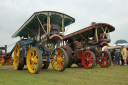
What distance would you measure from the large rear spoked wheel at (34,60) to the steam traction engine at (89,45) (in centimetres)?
308

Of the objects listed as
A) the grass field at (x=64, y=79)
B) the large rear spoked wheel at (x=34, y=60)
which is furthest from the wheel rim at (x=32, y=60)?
the grass field at (x=64, y=79)

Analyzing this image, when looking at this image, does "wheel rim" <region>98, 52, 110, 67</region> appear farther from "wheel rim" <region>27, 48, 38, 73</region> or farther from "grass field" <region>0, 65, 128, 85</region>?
"wheel rim" <region>27, 48, 38, 73</region>

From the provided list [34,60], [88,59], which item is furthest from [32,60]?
[88,59]

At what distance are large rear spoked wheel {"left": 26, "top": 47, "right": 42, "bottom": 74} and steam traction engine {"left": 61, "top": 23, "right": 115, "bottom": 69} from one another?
121 inches

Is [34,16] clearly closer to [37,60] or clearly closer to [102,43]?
[37,60]

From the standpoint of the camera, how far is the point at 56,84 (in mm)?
3078

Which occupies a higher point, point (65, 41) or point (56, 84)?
point (65, 41)

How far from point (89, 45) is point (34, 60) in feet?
13.3

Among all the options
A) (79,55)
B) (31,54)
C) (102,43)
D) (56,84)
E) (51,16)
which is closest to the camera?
(56,84)

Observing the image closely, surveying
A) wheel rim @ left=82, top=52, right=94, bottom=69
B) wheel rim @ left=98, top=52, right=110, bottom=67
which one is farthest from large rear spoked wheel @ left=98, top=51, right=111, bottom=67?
wheel rim @ left=82, top=52, right=94, bottom=69

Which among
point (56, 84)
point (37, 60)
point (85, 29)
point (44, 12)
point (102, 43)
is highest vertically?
point (44, 12)

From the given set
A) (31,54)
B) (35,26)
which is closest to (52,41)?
(31,54)

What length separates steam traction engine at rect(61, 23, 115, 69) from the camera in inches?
299

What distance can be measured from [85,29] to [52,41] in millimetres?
2613
